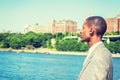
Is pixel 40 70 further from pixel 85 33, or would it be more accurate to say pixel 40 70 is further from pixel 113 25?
pixel 113 25

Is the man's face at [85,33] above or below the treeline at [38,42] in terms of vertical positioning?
above

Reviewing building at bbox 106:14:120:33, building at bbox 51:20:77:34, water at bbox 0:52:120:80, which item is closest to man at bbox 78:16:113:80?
water at bbox 0:52:120:80

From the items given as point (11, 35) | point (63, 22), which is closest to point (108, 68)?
point (11, 35)

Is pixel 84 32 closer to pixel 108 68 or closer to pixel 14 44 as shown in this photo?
pixel 108 68

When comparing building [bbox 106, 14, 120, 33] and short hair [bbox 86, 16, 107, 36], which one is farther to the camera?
building [bbox 106, 14, 120, 33]

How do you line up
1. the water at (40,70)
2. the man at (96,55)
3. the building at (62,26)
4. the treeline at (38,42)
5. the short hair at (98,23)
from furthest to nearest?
the building at (62,26) → the treeline at (38,42) → the water at (40,70) → the short hair at (98,23) → the man at (96,55)

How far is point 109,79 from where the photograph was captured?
6.65 ft

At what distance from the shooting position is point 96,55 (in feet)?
6.55

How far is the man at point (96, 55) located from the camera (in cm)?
193

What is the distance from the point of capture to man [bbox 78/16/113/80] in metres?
1.93

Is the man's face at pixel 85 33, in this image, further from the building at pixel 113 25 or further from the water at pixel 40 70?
the building at pixel 113 25

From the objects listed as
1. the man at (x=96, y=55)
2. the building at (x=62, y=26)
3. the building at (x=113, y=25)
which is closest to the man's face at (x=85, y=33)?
the man at (x=96, y=55)

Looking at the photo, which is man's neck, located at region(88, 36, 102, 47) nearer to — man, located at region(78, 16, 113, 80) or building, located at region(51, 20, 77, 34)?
man, located at region(78, 16, 113, 80)

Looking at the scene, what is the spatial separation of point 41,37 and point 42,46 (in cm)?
A: 245
